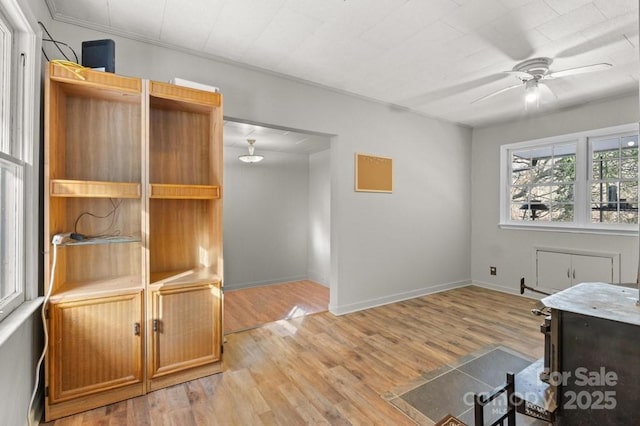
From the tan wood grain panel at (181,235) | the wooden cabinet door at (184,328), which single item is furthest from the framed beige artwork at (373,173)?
the wooden cabinet door at (184,328)

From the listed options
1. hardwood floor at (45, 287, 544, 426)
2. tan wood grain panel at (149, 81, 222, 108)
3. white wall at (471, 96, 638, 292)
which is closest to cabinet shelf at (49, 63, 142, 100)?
tan wood grain panel at (149, 81, 222, 108)

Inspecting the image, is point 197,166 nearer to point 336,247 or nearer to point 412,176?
point 336,247

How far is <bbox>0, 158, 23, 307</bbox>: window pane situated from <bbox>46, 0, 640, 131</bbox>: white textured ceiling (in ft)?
4.00

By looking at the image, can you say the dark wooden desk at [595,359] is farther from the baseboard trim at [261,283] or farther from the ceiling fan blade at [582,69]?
the baseboard trim at [261,283]

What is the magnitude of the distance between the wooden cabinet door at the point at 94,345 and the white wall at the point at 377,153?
1732mm

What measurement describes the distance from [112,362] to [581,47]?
4.15m

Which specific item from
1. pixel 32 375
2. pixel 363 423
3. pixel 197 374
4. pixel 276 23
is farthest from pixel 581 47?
pixel 32 375

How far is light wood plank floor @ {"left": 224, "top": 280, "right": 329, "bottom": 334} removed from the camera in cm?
346

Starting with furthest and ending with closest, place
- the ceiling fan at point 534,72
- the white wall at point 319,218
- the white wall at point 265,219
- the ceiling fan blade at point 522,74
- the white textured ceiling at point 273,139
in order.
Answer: the white wall at point 319,218 < the white wall at point 265,219 < the white textured ceiling at point 273,139 < the ceiling fan blade at point 522,74 < the ceiling fan at point 534,72

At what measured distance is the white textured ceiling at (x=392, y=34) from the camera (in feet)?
6.61

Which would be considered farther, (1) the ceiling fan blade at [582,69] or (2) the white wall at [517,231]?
(2) the white wall at [517,231]

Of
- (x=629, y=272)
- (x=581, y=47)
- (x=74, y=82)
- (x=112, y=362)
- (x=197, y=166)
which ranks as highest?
(x=581, y=47)

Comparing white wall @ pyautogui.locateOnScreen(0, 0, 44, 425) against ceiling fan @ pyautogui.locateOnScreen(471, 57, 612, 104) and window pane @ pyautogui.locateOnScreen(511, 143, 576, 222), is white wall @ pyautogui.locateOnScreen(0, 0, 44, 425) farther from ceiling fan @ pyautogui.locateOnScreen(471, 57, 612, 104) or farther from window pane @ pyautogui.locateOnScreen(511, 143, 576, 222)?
window pane @ pyautogui.locateOnScreen(511, 143, 576, 222)

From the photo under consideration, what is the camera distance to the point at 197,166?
255 centimetres
